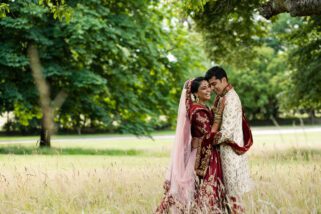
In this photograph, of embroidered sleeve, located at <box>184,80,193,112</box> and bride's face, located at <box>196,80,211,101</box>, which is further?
embroidered sleeve, located at <box>184,80,193,112</box>

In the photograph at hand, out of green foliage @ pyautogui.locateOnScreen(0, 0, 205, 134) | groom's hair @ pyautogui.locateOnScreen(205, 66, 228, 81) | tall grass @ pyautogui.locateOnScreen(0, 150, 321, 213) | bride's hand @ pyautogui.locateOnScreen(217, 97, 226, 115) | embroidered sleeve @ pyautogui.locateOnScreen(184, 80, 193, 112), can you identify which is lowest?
tall grass @ pyautogui.locateOnScreen(0, 150, 321, 213)

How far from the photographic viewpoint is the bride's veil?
19.5 feet

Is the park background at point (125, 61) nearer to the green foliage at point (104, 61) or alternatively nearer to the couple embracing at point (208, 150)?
the green foliage at point (104, 61)

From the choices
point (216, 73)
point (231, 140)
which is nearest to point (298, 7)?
point (216, 73)

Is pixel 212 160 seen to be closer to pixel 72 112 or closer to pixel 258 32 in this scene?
pixel 258 32

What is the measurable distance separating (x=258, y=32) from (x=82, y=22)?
572 centimetres

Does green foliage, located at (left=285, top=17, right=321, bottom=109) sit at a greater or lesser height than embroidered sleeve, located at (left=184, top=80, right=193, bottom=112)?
greater

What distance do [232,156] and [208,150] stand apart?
11.1 inches

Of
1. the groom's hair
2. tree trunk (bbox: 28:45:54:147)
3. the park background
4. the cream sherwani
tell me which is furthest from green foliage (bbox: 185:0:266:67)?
the cream sherwani

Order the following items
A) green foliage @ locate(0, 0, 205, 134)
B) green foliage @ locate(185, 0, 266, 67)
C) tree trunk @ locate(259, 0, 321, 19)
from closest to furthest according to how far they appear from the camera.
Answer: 1. tree trunk @ locate(259, 0, 321, 19)
2. green foliage @ locate(185, 0, 266, 67)
3. green foliage @ locate(0, 0, 205, 134)

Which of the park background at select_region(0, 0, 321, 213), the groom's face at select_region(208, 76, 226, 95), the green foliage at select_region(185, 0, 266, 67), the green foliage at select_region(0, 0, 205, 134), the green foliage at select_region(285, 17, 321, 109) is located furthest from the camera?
the green foliage at select_region(0, 0, 205, 134)

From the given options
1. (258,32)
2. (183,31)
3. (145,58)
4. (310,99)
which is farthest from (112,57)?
(310,99)

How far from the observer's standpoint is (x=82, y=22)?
1667cm

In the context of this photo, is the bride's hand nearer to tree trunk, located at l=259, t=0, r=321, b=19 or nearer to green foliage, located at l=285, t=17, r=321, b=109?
tree trunk, located at l=259, t=0, r=321, b=19
